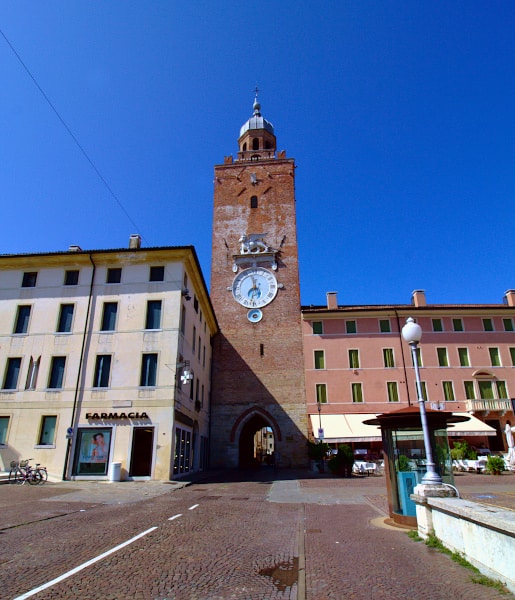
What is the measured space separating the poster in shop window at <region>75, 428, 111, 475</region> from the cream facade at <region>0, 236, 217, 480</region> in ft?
0.15

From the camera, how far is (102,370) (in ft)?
68.3

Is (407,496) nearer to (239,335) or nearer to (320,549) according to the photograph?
(320,549)

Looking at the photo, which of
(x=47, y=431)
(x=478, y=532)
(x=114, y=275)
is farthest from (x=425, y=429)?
(x=114, y=275)

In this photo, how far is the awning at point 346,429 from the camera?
88.9 ft

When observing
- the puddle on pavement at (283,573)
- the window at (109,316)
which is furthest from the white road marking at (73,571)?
the window at (109,316)

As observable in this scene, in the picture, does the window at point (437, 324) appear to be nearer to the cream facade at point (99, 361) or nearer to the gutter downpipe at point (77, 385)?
the cream facade at point (99, 361)

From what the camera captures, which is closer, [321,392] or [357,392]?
[357,392]

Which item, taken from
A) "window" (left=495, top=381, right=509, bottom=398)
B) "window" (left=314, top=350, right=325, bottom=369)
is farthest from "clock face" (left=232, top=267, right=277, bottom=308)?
"window" (left=495, top=381, right=509, bottom=398)

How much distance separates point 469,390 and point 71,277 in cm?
2871

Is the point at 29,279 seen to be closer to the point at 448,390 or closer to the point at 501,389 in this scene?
the point at 448,390

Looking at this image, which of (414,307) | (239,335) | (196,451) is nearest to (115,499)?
(196,451)

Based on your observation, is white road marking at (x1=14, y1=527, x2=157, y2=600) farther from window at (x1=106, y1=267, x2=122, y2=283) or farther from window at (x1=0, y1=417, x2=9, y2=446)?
window at (x1=106, y1=267, x2=122, y2=283)

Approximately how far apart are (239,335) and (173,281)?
1300cm

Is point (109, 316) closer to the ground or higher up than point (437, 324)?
closer to the ground
